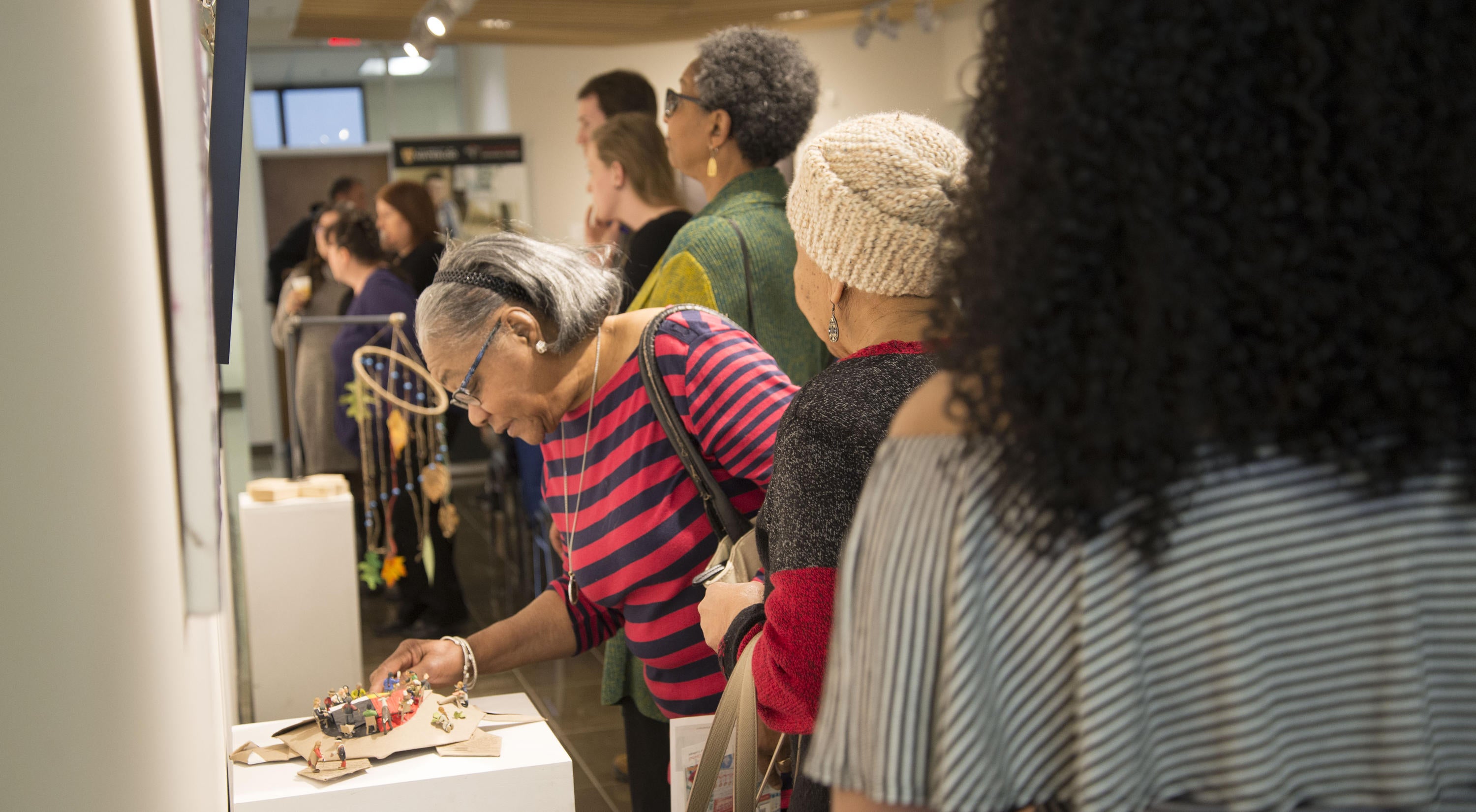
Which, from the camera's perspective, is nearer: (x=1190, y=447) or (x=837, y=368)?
(x=1190, y=447)

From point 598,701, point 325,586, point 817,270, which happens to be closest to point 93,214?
point 817,270

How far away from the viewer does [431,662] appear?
78.8 inches

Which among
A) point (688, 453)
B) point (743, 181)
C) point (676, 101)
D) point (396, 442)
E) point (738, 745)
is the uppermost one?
point (676, 101)

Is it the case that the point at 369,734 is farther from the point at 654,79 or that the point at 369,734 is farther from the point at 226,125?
the point at 654,79

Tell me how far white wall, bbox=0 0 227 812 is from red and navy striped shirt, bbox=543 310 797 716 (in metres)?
1.02

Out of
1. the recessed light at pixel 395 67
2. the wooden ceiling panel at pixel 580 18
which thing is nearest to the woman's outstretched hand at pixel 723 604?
the wooden ceiling panel at pixel 580 18

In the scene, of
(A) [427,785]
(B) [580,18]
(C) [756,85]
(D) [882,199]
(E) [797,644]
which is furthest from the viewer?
(B) [580,18]

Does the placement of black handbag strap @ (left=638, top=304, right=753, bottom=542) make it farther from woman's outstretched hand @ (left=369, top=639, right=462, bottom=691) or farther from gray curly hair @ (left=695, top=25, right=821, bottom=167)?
gray curly hair @ (left=695, top=25, right=821, bottom=167)

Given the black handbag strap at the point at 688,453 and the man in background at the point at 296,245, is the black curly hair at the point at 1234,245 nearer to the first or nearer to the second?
the black handbag strap at the point at 688,453

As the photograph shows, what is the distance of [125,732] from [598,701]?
379 cm

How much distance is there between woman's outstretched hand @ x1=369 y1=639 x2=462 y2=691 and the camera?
198 centimetres

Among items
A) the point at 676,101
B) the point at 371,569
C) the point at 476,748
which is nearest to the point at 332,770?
the point at 476,748

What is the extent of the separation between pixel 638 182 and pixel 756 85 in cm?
79

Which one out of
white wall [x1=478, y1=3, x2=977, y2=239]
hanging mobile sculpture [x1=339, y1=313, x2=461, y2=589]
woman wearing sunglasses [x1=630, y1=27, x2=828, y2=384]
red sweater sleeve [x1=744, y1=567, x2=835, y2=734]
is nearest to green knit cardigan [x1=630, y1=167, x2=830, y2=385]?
woman wearing sunglasses [x1=630, y1=27, x2=828, y2=384]
